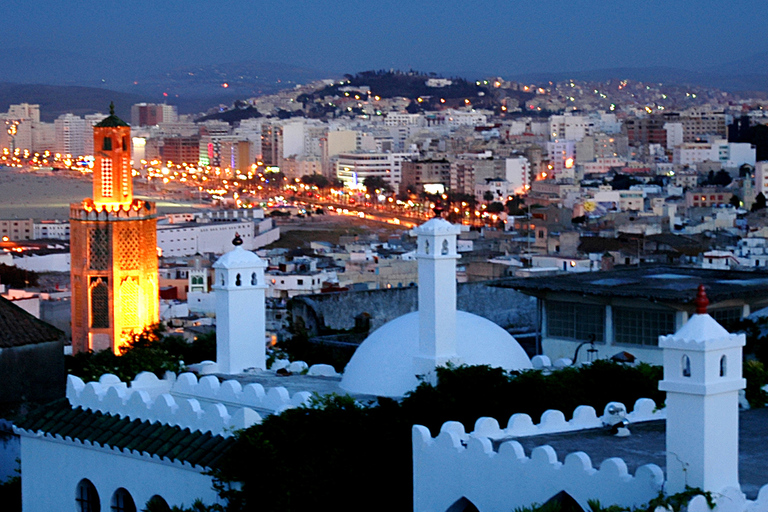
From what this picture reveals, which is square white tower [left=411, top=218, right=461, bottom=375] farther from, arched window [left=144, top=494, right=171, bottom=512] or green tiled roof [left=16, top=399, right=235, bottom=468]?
arched window [left=144, top=494, right=171, bottom=512]

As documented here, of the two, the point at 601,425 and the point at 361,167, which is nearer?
the point at 601,425

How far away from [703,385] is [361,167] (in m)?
90.1

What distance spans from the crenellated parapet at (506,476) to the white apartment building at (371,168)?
86.2m

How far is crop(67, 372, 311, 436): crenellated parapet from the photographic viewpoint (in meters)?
8.05

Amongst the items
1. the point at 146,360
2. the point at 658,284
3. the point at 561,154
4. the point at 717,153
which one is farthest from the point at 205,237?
the point at 146,360

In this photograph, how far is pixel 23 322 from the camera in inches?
442

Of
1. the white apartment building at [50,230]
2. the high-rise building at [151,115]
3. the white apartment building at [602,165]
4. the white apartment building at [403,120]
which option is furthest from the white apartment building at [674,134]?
the high-rise building at [151,115]

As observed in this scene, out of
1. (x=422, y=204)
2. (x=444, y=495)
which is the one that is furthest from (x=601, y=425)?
(x=422, y=204)

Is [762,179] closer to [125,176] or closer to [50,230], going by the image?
[50,230]

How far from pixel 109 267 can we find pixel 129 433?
9.62m

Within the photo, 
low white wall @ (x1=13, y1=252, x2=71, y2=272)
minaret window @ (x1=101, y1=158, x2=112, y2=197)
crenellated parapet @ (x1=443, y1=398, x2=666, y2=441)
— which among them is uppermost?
minaret window @ (x1=101, y1=158, x2=112, y2=197)

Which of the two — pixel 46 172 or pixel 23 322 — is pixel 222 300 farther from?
pixel 46 172

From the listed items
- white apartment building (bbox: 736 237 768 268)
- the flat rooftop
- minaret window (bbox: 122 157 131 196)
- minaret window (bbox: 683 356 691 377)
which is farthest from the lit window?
white apartment building (bbox: 736 237 768 268)

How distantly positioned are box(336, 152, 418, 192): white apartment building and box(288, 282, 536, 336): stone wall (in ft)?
252
